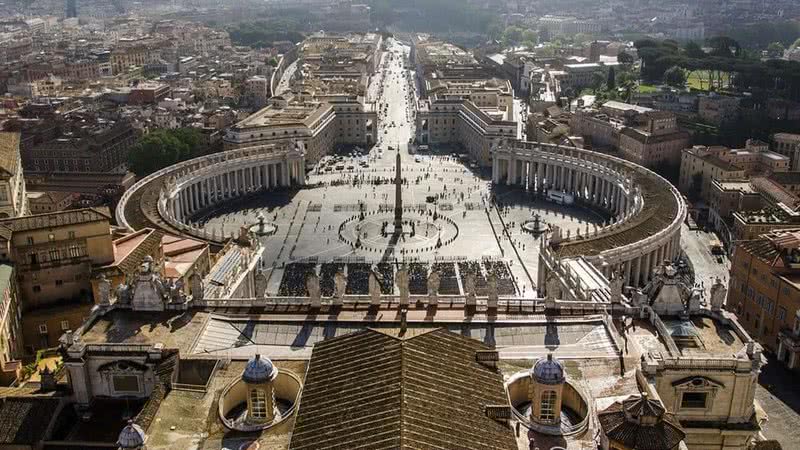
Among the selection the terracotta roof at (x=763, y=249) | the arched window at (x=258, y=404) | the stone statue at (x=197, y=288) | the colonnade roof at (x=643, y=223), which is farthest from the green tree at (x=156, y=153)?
the arched window at (x=258, y=404)

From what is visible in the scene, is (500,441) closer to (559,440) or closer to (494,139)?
(559,440)

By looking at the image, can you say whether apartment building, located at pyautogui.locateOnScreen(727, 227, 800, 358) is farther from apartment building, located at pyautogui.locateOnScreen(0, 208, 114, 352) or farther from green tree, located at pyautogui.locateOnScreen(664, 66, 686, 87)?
green tree, located at pyautogui.locateOnScreen(664, 66, 686, 87)

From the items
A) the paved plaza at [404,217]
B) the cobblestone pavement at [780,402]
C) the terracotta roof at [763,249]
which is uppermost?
the terracotta roof at [763,249]

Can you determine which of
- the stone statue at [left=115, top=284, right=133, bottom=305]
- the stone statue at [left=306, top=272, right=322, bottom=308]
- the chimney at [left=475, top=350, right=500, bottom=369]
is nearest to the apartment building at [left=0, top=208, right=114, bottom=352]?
the stone statue at [left=115, top=284, right=133, bottom=305]

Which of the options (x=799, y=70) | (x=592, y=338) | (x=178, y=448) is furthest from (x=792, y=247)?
(x=799, y=70)

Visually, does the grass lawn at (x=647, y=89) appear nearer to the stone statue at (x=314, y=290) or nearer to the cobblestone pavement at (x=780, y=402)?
the cobblestone pavement at (x=780, y=402)

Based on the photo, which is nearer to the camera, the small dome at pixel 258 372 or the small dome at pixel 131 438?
the small dome at pixel 131 438
